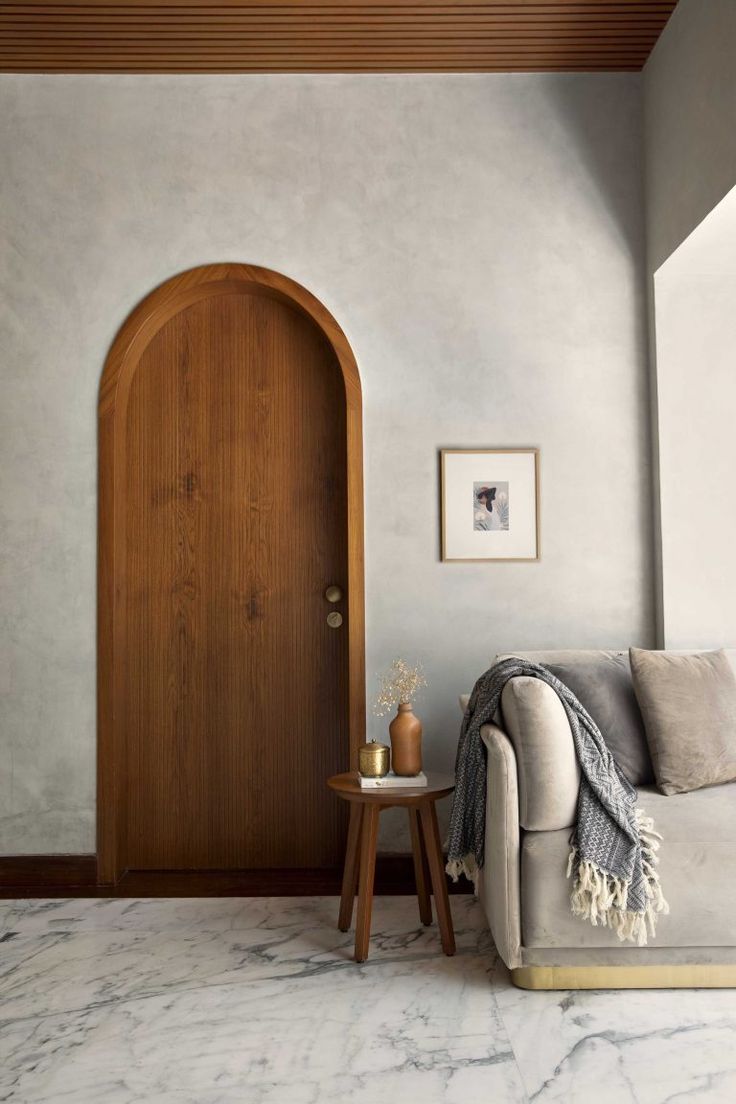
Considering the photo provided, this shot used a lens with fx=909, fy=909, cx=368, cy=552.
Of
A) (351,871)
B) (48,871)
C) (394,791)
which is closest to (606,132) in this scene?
(394,791)

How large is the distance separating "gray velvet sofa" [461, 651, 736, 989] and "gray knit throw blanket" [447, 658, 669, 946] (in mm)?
41

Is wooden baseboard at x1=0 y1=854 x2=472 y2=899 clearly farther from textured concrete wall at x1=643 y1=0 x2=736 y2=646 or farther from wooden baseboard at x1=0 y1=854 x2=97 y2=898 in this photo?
textured concrete wall at x1=643 y1=0 x2=736 y2=646

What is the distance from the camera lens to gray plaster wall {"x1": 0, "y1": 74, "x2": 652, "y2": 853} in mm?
3451

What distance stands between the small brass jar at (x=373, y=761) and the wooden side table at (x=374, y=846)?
2.2 inches

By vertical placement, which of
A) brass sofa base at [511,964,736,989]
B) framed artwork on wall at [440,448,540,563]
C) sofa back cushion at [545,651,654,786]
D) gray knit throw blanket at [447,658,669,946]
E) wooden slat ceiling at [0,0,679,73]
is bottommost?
brass sofa base at [511,964,736,989]

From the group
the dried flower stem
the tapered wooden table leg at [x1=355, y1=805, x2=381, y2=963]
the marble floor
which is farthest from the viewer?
the dried flower stem

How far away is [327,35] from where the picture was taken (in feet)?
10.8

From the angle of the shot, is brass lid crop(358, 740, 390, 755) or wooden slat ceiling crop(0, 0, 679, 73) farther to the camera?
wooden slat ceiling crop(0, 0, 679, 73)

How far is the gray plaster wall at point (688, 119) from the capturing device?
2770mm

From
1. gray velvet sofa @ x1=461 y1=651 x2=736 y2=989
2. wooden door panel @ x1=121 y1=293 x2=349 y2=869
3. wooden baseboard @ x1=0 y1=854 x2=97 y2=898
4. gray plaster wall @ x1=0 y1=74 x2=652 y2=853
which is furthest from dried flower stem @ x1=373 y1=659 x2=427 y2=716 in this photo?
wooden baseboard @ x1=0 y1=854 x2=97 y2=898

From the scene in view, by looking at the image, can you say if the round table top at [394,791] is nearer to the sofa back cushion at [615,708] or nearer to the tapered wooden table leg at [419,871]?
the tapered wooden table leg at [419,871]

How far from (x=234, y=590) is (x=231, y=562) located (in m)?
0.11

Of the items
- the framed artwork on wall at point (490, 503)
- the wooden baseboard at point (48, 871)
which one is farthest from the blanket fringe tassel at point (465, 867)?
the wooden baseboard at point (48, 871)

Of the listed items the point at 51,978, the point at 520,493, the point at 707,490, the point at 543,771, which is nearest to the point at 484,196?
the point at 520,493
